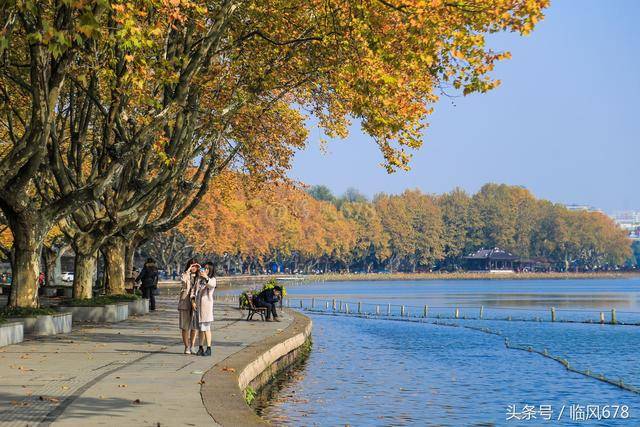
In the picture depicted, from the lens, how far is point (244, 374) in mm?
19531

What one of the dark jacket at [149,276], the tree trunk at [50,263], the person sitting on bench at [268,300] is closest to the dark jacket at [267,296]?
the person sitting on bench at [268,300]

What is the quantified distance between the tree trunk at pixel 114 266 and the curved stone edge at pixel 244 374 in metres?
10.3

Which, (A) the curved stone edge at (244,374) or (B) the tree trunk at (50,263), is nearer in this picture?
(A) the curved stone edge at (244,374)

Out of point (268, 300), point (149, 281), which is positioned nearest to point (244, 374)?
point (268, 300)

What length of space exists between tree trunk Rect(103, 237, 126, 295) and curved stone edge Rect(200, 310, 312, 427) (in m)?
10.3

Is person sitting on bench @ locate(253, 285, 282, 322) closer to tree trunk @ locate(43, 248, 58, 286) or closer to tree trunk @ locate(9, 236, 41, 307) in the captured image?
tree trunk @ locate(9, 236, 41, 307)

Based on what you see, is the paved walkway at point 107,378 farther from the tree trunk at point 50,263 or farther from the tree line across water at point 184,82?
the tree trunk at point 50,263

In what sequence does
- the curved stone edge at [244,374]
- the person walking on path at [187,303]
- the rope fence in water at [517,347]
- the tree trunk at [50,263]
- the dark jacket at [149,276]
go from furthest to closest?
the tree trunk at [50,263], the dark jacket at [149,276], the rope fence in water at [517,347], the person walking on path at [187,303], the curved stone edge at [244,374]

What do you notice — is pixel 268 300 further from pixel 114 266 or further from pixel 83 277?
pixel 114 266

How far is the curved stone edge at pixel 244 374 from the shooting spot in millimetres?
14359

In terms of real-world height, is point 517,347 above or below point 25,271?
below

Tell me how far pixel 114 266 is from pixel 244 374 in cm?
2311

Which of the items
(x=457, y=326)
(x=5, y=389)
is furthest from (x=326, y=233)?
(x=5, y=389)

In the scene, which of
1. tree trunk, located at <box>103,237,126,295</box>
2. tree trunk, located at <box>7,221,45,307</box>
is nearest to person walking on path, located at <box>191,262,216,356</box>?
tree trunk, located at <box>7,221,45,307</box>
